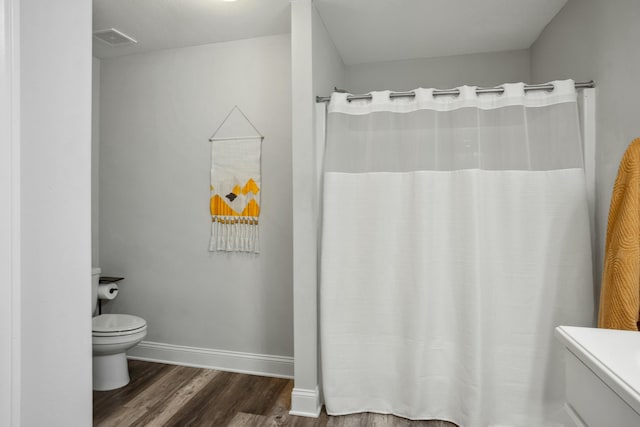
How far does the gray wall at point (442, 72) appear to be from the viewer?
2.88 meters

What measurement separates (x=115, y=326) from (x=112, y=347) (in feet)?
0.49

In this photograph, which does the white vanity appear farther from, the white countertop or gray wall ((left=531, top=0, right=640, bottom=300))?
gray wall ((left=531, top=0, right=640, bottom=300))

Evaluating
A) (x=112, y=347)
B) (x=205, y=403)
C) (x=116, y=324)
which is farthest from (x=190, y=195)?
(x=205, y=403)

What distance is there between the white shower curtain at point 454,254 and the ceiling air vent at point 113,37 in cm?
166

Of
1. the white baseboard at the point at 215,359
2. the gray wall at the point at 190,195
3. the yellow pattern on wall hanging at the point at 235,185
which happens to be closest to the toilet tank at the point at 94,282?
the gray wall at the point at 190,195

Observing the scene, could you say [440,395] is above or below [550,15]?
below

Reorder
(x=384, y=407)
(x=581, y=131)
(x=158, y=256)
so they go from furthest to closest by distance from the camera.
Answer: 1. (x=158, y=256)
2. (x=384, y=407)
3. (x=581, y=131)

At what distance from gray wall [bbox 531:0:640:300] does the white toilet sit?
2.86 m

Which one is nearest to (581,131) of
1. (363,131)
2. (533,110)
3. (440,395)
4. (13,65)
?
(533,110)

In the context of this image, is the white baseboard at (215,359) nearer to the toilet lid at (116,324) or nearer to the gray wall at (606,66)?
the toilet lid at (116,324)

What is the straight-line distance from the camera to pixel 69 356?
1.00 m

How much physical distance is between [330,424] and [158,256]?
1.82 m

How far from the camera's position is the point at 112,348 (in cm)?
243

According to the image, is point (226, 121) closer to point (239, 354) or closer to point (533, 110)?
point (239, 354)
